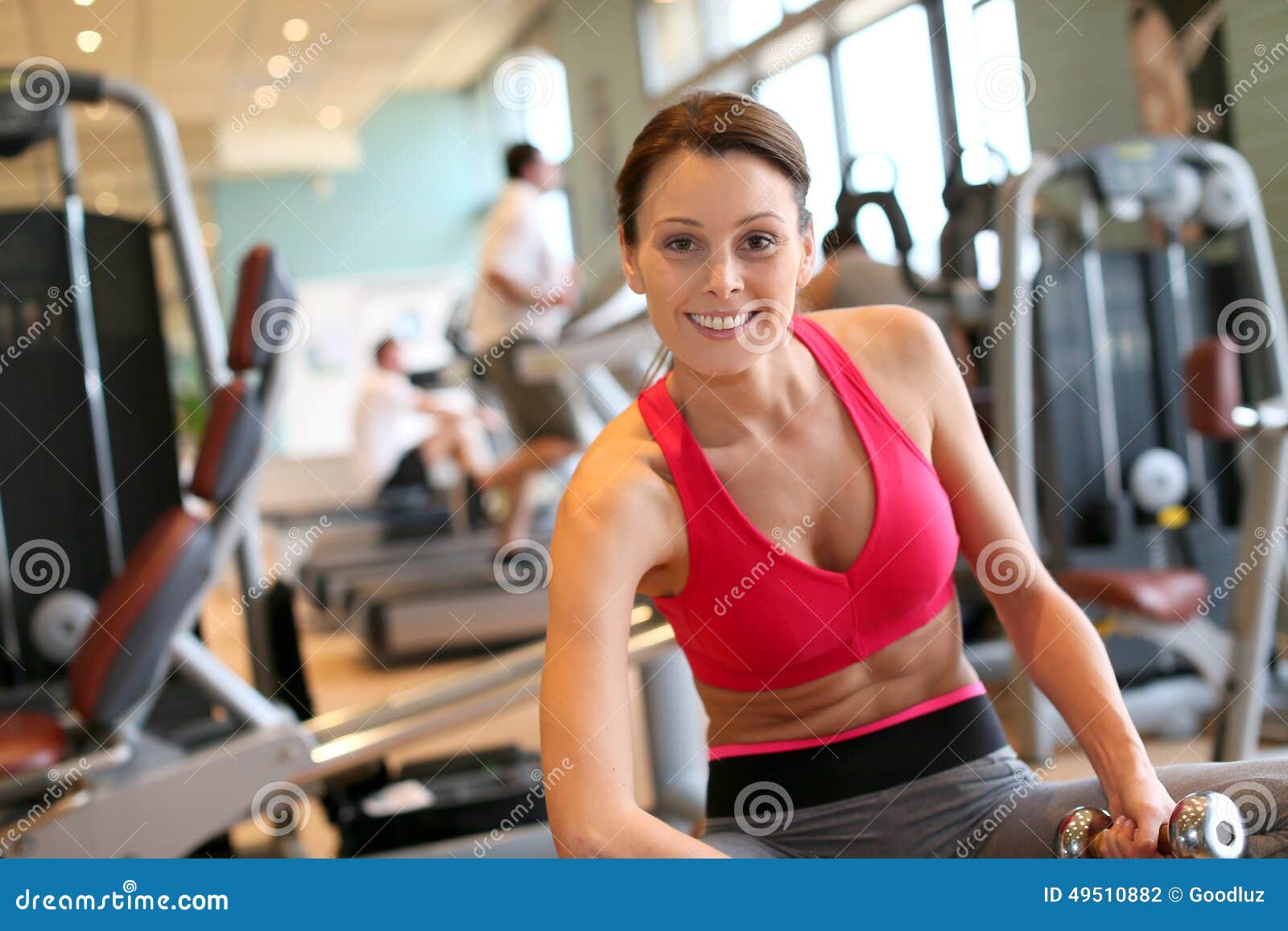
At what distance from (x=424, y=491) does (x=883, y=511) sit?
21.9 ft

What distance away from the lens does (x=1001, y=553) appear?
120 cm

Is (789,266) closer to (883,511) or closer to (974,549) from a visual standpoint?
(883,511)

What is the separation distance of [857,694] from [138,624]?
127 centimetres

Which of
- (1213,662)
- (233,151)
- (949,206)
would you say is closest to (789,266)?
(949,206)

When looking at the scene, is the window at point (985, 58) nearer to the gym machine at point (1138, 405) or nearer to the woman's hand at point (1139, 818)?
the gym machine at point (1138, 405)

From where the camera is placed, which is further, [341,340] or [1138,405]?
[341,340]

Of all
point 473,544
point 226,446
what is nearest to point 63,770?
point 226,446

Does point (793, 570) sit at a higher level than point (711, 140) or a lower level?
lower

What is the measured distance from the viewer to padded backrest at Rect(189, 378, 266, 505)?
7.09ft

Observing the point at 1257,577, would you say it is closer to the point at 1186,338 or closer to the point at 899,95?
the point at 1186,338

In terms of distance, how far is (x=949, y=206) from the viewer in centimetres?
262

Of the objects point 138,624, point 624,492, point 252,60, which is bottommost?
point 138,624

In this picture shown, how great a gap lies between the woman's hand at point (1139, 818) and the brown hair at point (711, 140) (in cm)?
56

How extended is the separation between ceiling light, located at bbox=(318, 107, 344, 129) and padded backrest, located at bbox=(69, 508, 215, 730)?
8.42 meters
